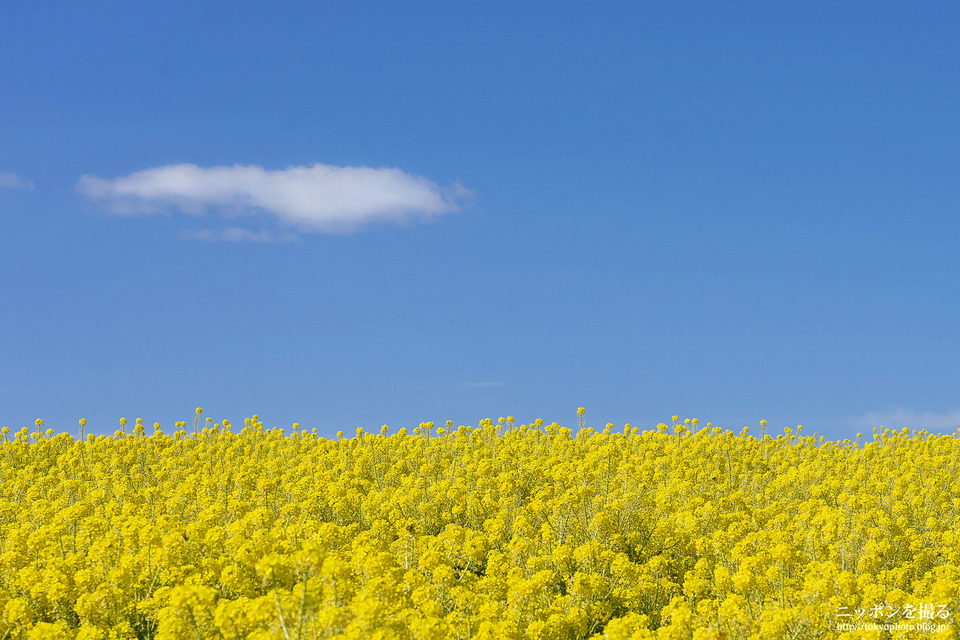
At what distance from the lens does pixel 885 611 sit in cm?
838

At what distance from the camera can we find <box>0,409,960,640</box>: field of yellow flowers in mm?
7180

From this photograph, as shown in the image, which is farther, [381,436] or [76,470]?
[381,436]

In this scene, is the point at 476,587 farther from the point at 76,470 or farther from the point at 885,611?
the point at 76,470

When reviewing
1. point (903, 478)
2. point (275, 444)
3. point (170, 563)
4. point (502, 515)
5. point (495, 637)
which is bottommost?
point (495, 637)

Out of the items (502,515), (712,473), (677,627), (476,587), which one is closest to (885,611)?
(677,627)

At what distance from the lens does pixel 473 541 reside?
9.48 m

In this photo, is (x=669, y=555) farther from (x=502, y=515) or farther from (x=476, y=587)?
(x=476, y=587)

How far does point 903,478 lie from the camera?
15141 mm

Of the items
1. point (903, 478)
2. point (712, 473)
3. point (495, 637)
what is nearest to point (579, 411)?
point (712, 473)

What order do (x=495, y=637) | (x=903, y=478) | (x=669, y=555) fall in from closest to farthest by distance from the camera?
(x=495, y=637) < (x=669, y=555) < (x=903, y=478)

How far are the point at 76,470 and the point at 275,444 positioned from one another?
4.19m

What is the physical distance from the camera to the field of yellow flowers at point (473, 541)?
283 inches

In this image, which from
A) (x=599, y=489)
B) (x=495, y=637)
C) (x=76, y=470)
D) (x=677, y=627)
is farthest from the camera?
(x=76, y=470)

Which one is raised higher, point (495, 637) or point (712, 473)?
point (712, 473)
